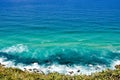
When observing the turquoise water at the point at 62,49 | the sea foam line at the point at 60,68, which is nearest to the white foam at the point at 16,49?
the turquoise water at the point at 62,49

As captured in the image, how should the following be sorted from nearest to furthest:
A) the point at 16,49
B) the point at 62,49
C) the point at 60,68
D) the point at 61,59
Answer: the point at 60,68, the point at 61,59, the point at 16,49, the point at 62,49

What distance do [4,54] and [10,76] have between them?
11.4 meters

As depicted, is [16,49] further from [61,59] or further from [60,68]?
[60,68]

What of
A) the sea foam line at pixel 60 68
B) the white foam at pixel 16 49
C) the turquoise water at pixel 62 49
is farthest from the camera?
the white foam at pixel 16 49

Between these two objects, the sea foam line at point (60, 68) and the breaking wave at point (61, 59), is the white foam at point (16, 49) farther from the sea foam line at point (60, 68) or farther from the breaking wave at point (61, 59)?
the sea foam line at point (60, 68)

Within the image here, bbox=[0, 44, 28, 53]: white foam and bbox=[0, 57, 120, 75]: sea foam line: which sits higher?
bbox=[0, 44, 28, 53]: white foam

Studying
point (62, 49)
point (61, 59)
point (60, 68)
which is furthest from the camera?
point (62, 49)

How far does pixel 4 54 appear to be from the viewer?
89.6 feet

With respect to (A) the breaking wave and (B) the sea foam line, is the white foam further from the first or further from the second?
(B) the sea foam line

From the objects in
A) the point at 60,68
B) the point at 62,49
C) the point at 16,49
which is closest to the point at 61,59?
the point at 60,68

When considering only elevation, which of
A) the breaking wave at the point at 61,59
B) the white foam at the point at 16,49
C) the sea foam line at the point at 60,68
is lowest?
the sea foam line at the point at 60,68

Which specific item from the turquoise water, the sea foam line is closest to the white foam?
the turquoise water

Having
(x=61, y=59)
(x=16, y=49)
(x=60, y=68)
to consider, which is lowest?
(x=60, y=68)

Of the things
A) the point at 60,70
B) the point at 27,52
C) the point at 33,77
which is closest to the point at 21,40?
the point at 27,52
